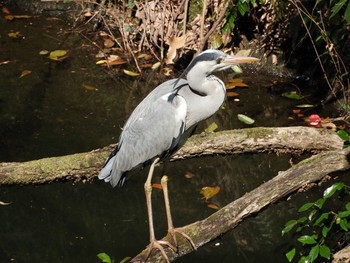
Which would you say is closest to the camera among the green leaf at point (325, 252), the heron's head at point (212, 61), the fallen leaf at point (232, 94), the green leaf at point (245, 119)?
the green leaf at point (325, 252)

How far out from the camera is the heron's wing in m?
4.71

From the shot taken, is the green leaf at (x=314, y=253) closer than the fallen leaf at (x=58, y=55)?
Yes

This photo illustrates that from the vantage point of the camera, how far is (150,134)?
4801mm

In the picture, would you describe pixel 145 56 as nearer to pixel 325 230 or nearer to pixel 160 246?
pixel 160 246

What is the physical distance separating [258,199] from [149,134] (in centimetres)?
98

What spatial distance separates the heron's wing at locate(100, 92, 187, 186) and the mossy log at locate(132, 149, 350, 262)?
633 millimetres

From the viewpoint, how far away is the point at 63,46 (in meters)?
8.85

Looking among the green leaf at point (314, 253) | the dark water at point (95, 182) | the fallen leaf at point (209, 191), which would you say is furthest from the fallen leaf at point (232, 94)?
the green leaf at point (314, 253)

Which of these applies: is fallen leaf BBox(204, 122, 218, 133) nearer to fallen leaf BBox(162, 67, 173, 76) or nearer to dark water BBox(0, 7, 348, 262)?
dark water BBox(0, 7, 348, 262)

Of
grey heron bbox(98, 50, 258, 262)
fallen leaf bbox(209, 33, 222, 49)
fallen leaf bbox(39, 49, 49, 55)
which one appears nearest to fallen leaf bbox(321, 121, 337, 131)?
fallen leaf bbox(209, 33, 222, 49)

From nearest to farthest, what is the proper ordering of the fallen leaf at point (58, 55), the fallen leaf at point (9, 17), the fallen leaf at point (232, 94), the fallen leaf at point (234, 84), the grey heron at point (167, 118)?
1. the grey heron at point (167, 118)
2. the fallen leaf at point (232, 94)
3. the fallen leaf at point (234, 84)
4. the fallen leaf at point (58, 55)
5. the fallen leaf at point (9, 17)

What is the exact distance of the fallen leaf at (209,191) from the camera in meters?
6.07

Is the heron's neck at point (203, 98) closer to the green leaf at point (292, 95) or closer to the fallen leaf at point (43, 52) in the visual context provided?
the green leaf at point (292, 95)

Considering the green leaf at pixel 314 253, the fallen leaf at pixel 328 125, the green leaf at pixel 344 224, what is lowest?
the fallen leaf at pixel 328 125
